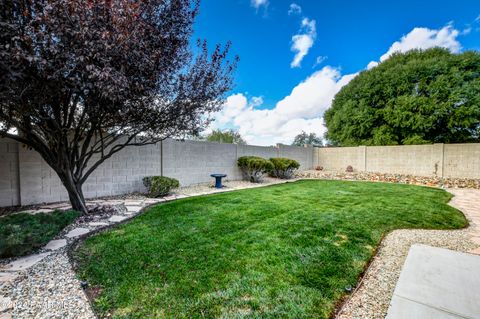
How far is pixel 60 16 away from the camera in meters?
2.81

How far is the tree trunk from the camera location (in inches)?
168

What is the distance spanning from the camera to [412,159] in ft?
38.1

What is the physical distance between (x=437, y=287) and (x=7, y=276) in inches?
162

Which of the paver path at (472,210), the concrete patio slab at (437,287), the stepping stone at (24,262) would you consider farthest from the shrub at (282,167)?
the stepping stone at (24,262)

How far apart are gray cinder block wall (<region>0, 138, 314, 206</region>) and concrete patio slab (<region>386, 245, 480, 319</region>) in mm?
6560

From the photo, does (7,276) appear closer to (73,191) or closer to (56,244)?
(56,244)

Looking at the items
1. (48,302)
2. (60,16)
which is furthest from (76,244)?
(60,16)

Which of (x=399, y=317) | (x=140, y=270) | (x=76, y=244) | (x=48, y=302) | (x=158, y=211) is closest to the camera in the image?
(x=399, y=317)

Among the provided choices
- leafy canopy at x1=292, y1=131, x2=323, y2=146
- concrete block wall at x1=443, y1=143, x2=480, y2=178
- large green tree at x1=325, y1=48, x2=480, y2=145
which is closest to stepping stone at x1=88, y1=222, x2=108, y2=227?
concrete block wall at x1=443, y1=143, x2=480, y2=178

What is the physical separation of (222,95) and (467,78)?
15647 millimetres

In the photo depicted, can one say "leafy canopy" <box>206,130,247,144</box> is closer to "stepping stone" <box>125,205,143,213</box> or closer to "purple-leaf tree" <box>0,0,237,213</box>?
"purple-leaf tree" <box>0,0,237,213</box>

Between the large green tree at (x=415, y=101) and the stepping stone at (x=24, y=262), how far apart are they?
17157mm

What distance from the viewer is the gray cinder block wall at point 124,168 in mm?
4691

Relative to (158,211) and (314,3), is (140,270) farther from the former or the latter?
(314,3)
